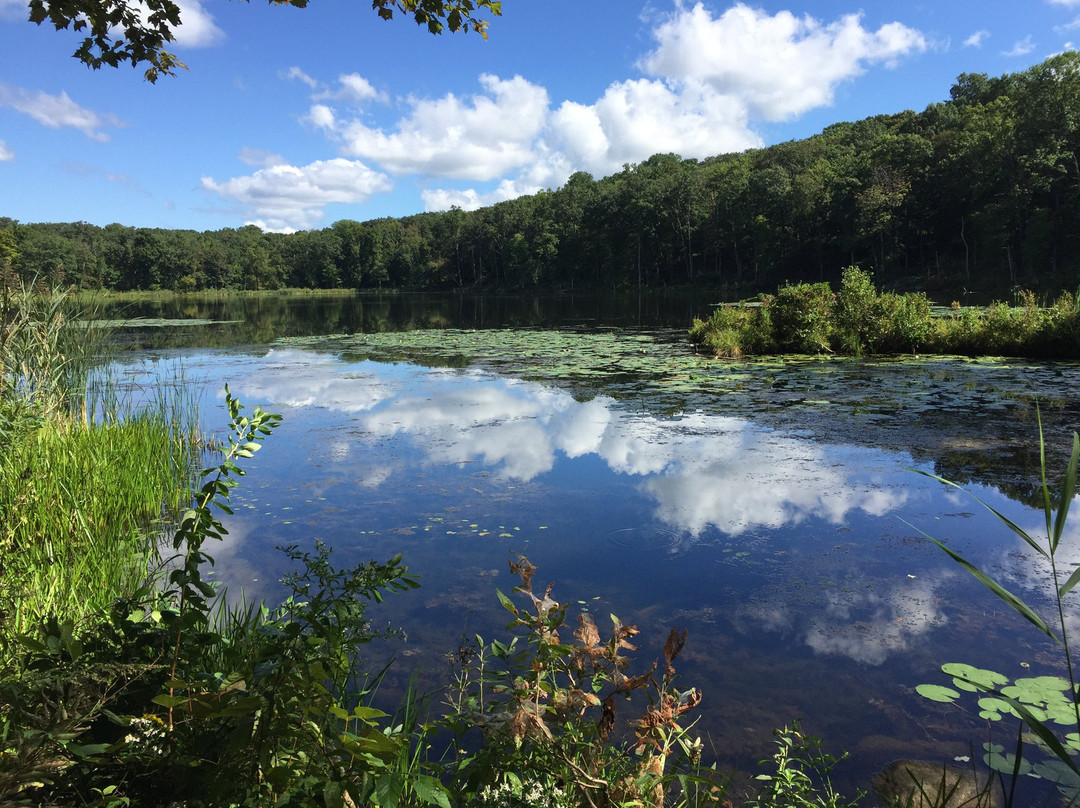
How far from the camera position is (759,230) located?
189 feet

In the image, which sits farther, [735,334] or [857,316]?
[735,334]

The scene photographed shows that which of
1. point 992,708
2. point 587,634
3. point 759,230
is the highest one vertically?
point 759,230

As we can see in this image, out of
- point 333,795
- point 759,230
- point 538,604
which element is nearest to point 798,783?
point 538,604

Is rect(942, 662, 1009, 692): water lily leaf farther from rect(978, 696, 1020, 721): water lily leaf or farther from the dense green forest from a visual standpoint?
the dense green forest

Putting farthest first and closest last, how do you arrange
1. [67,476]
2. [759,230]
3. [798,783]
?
[759,230], [67,476], [798,783]

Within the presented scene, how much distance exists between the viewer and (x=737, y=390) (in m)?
12.6

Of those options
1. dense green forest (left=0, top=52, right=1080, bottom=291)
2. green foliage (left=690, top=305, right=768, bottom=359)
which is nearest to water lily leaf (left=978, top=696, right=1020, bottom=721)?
dense green forest (left=0, top=52, right=1080, bottom=291)

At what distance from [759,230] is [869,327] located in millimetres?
44921

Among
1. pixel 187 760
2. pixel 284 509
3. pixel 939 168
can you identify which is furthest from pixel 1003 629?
pixel 939 168

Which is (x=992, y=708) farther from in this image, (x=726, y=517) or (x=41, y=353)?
(x=41, y=353)

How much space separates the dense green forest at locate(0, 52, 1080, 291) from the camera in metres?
37.9

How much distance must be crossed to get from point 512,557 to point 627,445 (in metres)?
3.71

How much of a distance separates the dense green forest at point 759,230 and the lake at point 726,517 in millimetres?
3829

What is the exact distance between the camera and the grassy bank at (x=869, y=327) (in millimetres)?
15039
